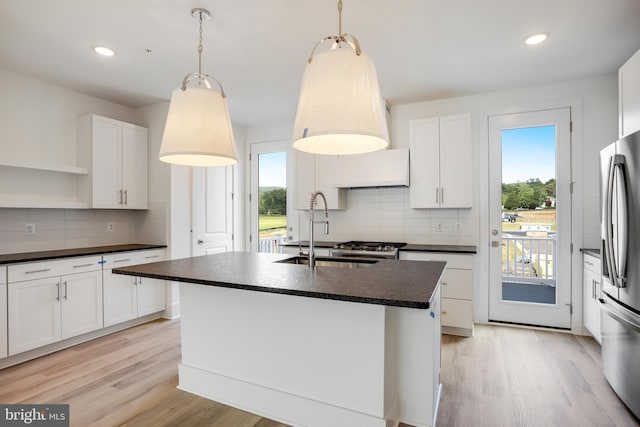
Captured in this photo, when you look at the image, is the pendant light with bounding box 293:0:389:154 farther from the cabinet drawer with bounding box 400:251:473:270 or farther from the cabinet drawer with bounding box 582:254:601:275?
the cabinet drawer with bounding box 582:254:601:275

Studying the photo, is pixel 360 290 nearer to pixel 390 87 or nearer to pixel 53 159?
pixel 390 87

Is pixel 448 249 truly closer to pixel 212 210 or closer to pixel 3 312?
pixel 212 210

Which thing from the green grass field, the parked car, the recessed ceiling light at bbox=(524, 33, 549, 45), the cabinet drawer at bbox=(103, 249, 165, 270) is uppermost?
the recessed ceiling light at bbox=(524, 33, 549, 45)

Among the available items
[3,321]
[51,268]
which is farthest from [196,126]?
[3,321]

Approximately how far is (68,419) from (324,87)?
97.2 inches

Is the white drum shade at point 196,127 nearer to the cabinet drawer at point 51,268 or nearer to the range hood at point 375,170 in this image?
the cabinet drawer at point 51,268

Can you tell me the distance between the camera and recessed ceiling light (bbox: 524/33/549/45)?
2625 millimetres

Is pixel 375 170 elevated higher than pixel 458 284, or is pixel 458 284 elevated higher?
pixel 375 170

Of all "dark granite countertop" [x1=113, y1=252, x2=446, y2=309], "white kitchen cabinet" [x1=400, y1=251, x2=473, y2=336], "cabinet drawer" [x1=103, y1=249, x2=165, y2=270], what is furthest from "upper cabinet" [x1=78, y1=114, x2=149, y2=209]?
"white kitchen cabinet" [x1=400, y1=251, x2=473, y2=336]

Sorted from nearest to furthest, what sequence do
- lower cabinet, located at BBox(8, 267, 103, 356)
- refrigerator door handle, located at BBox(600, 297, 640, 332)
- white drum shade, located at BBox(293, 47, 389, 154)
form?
white drum shade, located at BBox(293, 47, 389, 154) → refrigerator door handle, located at BBox(600, 297, 640, 332) → lower cabinet, located at BBox(8, 267, 103, 356)

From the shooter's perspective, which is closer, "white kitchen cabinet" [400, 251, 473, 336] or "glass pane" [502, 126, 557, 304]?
"white kitchen cabinet" [400, 251, 473, 336]

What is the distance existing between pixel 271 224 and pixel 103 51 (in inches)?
118

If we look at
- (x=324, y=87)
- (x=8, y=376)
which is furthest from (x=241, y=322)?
(x=8, y=376)

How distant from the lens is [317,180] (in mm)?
4359
